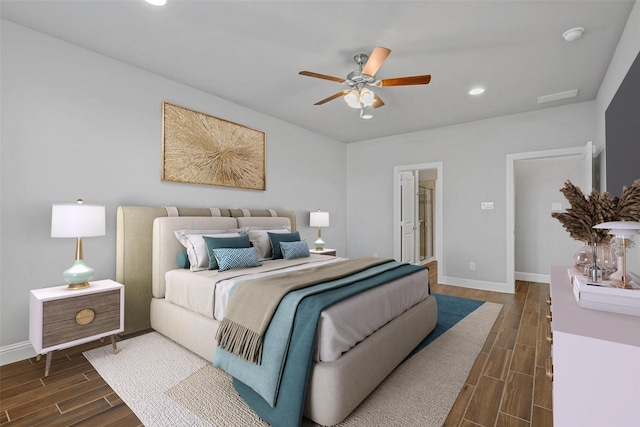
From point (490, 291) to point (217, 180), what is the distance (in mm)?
4388

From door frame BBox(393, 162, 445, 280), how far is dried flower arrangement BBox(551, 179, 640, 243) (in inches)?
130

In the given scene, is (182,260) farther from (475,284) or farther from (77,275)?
(475,284)

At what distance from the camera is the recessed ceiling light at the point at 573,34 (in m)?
2.42

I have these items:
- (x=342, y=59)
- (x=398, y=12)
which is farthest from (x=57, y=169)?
(x=398, y=12)

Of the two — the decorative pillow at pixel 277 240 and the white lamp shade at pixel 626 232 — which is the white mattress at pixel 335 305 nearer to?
the decorative pillow at pixel 277 240

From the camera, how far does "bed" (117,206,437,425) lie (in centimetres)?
164

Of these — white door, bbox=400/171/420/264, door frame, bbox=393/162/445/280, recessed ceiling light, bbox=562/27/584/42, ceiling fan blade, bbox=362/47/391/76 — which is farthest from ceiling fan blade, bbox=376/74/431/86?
white door, bbox=400/171/420/264

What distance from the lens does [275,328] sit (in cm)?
176

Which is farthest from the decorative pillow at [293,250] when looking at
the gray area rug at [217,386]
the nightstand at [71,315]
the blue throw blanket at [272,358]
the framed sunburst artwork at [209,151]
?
the nightstand at [71,315]

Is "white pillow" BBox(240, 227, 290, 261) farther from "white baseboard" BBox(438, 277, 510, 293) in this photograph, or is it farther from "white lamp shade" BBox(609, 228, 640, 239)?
"white baseboard" BBox(438, 277, 510, 293)

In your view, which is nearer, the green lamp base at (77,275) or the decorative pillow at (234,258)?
the green lamp base at (77,275)

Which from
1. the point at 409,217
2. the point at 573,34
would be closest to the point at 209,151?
the point at 573,34

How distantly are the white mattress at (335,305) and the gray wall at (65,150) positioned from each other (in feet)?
3.14

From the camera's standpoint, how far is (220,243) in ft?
9.63
